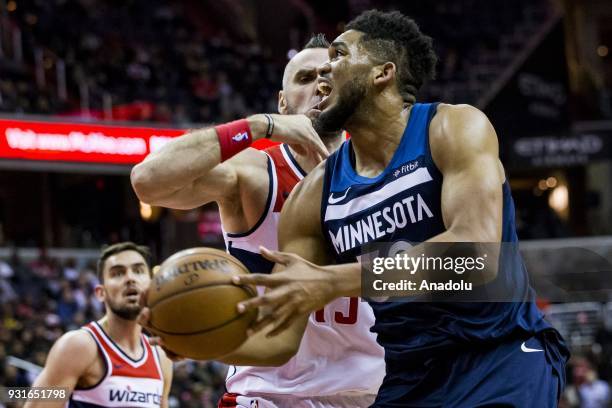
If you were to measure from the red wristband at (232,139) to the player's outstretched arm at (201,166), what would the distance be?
1cm

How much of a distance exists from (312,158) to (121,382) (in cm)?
260

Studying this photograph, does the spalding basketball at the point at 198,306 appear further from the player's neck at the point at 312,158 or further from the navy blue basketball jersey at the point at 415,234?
the player's neck at the point at 312,158

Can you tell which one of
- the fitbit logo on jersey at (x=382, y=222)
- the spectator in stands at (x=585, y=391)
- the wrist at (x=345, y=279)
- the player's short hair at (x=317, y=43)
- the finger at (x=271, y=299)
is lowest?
the spectator in stands at (x=585, y=391)

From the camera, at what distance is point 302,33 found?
27688mm

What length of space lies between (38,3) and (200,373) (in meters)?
11.0

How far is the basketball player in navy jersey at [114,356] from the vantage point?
6281 mm

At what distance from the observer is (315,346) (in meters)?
4.63

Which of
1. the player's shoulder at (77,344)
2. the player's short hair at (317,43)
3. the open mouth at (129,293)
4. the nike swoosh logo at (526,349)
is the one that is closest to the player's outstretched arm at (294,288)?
the nike swoosh logo at (526,349)

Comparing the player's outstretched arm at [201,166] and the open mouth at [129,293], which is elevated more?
the player's outstretched arm at [201,166]

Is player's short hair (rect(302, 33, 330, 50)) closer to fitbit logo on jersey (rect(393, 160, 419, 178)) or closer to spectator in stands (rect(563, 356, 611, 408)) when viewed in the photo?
fitbit logo on jersey (rect(393, 160, 419, 178))

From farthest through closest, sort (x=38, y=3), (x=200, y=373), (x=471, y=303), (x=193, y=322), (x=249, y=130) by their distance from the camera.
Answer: (x=38, y=3) → (x=200, y=373) → (x=249, y=130) → (x=471, y=303) → (x=193, y=322)

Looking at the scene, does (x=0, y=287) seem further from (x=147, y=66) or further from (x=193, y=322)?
(x=193, y=322)

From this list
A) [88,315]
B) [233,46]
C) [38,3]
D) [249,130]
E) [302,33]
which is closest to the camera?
[249,130]

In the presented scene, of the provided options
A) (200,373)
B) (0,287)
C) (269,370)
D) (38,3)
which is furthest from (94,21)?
(269,370)
